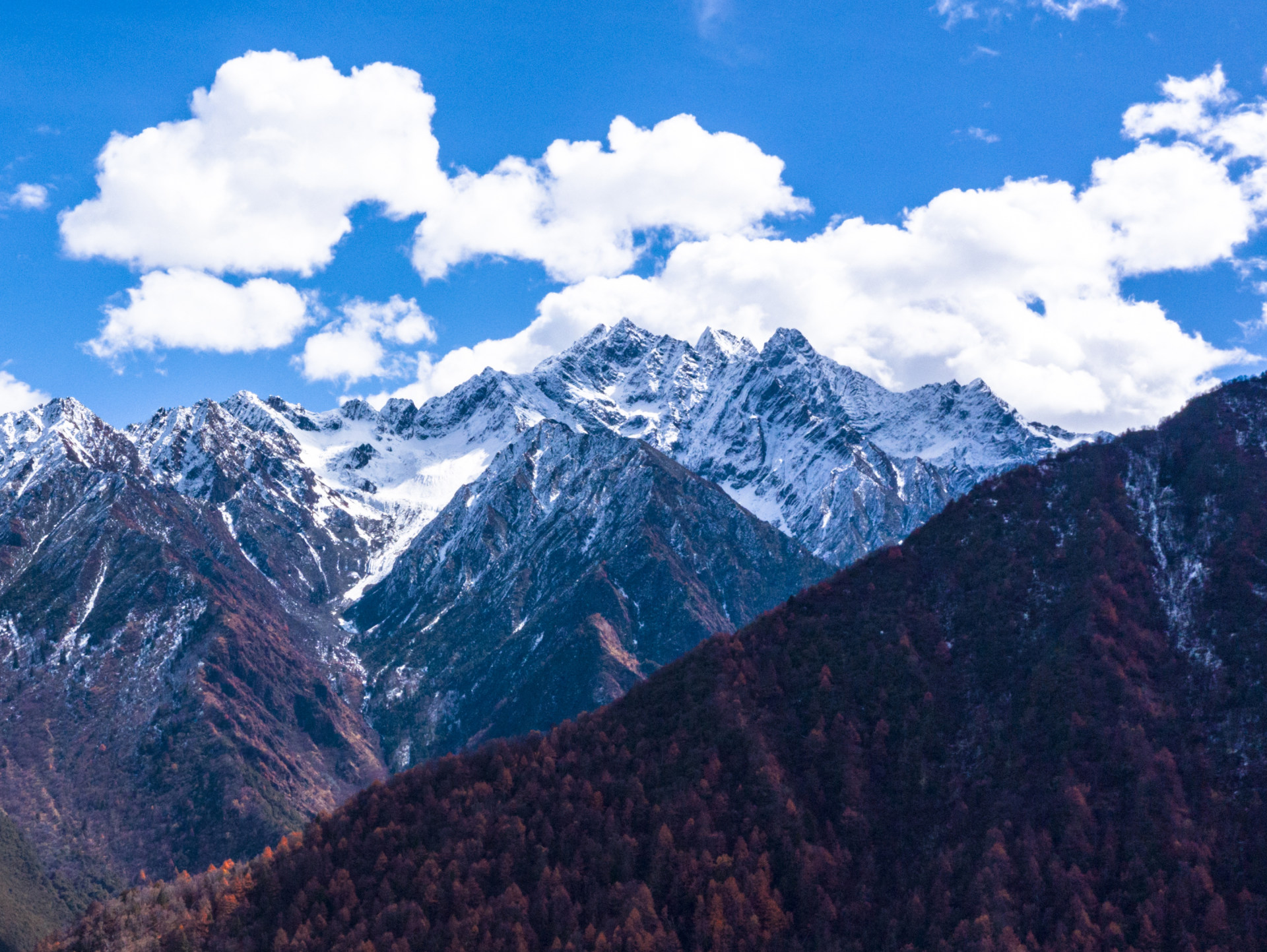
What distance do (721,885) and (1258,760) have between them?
106 metres

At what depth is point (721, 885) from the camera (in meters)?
199

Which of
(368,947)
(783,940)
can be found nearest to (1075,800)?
(783,940)

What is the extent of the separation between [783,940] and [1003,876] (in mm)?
41679

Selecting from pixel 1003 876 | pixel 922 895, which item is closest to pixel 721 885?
pixel 922 895

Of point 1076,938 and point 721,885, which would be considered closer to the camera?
point 1076,938

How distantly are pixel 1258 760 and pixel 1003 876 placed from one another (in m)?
57.0

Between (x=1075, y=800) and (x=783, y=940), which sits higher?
(x=1075, y=800)

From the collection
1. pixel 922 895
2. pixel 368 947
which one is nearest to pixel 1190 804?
pixel 922 895

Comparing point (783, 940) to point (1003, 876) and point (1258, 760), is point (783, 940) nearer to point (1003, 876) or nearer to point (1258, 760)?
point (1003, 876)

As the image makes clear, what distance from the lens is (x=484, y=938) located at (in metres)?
196

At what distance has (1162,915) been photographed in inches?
6895

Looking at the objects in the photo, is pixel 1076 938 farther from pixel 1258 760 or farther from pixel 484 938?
pixel 484 938

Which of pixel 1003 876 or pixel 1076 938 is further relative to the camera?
pixel 1003 876

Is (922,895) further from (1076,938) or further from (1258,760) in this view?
(1258,760)
